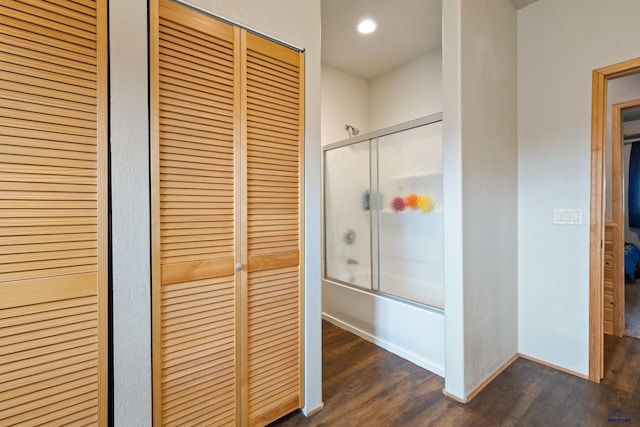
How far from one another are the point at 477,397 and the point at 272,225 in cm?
166

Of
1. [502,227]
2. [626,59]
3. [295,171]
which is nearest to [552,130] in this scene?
[626,59]

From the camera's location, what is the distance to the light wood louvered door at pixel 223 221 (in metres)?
1.21

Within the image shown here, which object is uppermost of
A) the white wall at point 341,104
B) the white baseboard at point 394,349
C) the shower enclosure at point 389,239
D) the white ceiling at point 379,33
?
the white ceiling at point 379,33

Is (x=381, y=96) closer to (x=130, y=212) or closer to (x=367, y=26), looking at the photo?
(x=367, y=26)

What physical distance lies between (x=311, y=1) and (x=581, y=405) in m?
2.77

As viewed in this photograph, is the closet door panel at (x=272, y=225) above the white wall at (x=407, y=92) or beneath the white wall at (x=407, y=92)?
beneath

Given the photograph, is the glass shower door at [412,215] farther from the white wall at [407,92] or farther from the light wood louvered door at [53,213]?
the light wood louvered door at [53,213]

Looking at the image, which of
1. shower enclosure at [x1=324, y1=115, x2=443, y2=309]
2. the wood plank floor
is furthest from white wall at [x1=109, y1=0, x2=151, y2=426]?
shower enclosure at [x1=324, y1=115, x2=443, y2=309]

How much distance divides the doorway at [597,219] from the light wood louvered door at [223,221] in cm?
199

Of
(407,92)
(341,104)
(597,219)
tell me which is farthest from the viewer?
(341,104)

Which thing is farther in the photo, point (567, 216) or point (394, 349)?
point (394, 349)

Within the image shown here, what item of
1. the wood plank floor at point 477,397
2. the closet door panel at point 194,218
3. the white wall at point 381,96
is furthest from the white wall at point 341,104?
the wood plank floor at point 477,397

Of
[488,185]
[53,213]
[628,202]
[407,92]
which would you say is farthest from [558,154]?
[628,202]

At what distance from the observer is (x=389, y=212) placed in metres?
2.77
